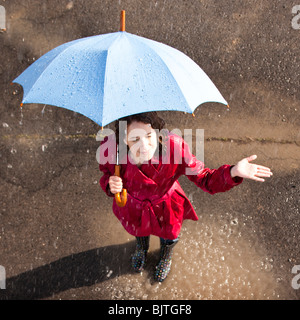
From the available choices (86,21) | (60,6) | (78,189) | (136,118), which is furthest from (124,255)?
(60,6)

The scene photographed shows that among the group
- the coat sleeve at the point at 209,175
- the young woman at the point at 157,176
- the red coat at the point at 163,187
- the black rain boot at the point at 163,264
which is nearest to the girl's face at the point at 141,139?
the young woman at the point at 157,176

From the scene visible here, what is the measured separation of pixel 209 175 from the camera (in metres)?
2.36

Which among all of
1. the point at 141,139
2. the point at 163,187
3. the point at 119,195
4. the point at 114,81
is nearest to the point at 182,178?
the point at 163,187

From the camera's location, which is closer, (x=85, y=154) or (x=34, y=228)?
(x=34, y=228)

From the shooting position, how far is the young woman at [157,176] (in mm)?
2150

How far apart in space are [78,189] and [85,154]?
Result: 1.23 feet

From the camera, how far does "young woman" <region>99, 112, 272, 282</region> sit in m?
2.15

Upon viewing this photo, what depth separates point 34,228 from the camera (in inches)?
134

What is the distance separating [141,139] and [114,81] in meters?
0.38

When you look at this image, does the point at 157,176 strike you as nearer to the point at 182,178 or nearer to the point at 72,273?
the point at 182,178

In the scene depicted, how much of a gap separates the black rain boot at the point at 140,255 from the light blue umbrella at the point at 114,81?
1540mm

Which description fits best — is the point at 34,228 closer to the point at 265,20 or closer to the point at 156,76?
the point at 156,76

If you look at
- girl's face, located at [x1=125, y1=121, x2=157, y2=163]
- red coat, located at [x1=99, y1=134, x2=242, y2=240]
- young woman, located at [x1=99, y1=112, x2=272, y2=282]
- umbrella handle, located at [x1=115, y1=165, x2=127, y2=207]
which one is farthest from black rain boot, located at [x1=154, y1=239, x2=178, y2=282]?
girl's face, located at [x1=125, y1=121, x2=157, y2=163]

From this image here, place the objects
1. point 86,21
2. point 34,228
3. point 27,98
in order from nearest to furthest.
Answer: point 27,98, point 34,228, point 86,21
